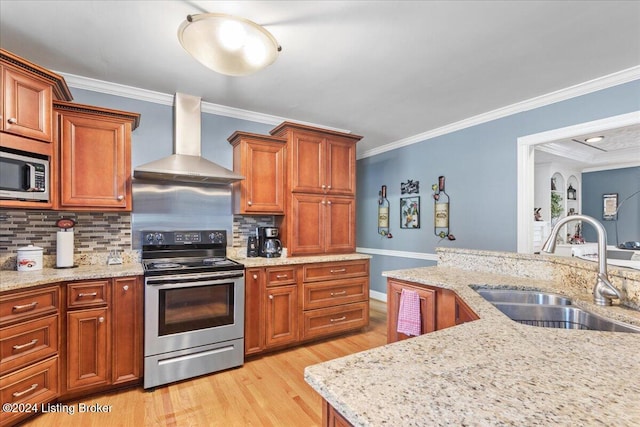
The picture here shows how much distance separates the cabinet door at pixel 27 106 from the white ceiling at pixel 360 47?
1.09ft

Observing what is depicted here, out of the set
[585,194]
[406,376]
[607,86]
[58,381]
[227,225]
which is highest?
[607,86]

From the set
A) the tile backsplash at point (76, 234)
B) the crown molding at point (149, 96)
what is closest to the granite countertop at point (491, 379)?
the tile backsplash at point (76, 234)

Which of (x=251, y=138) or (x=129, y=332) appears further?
(x=251, y=138)

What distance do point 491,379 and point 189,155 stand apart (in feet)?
9.62

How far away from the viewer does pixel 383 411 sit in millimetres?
620

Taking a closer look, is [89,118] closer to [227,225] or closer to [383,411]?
[227,225]

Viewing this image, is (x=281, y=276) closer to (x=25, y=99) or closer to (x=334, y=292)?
(x=334, y=292)

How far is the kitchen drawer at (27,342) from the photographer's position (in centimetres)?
177

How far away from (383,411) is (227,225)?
9.42 feet

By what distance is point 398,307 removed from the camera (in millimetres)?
2238

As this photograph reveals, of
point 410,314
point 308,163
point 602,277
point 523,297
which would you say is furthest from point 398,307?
point 308,163

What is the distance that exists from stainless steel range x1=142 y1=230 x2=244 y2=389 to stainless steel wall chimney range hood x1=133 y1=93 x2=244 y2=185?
0.62 meters

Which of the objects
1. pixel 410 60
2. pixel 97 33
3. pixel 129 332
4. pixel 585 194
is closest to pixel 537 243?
pixel 585 194

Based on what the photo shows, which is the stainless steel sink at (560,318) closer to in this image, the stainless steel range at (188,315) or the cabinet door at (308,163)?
the stainless steel range at (188,315)
